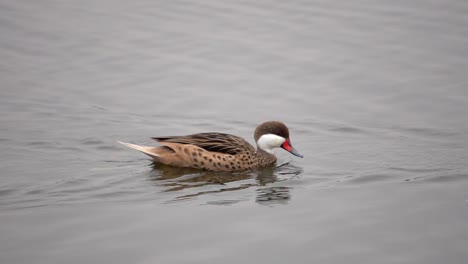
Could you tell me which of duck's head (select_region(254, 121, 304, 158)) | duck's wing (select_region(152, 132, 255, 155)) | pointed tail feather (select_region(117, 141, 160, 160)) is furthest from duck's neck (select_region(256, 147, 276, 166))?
pointed tail feather (select_region(117, 141, 160, 160))

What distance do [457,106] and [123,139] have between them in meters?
5.70

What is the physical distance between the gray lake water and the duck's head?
0.32m

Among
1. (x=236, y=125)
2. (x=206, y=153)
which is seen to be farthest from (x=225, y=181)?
(x=236, y=125)

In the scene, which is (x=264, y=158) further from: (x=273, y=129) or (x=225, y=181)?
(x=225, y=181)

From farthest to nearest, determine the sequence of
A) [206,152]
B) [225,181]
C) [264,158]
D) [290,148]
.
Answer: [264,158] → [290,148] → [206,152] → [225,181]

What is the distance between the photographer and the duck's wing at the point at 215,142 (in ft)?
36.0

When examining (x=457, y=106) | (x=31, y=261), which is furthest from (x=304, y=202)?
(x=457, y=106)

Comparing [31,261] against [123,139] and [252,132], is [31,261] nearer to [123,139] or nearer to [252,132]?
[123,139]

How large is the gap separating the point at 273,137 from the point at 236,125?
154 centimetres

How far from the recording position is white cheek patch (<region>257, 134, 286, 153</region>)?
11.4 meters

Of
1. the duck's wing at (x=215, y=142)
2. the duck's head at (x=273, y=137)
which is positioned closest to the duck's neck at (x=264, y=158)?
the duck's head at (x=273, y=137)

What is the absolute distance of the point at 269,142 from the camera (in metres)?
11.5

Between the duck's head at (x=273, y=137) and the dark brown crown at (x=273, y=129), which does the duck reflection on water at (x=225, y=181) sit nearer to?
the duck's head at (x=273, y=137)

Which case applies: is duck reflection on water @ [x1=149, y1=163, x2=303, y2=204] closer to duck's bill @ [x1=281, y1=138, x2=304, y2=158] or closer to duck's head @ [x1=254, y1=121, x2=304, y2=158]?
duck's bill @ [x1=281, y1=138, x2=304, y2=158]
